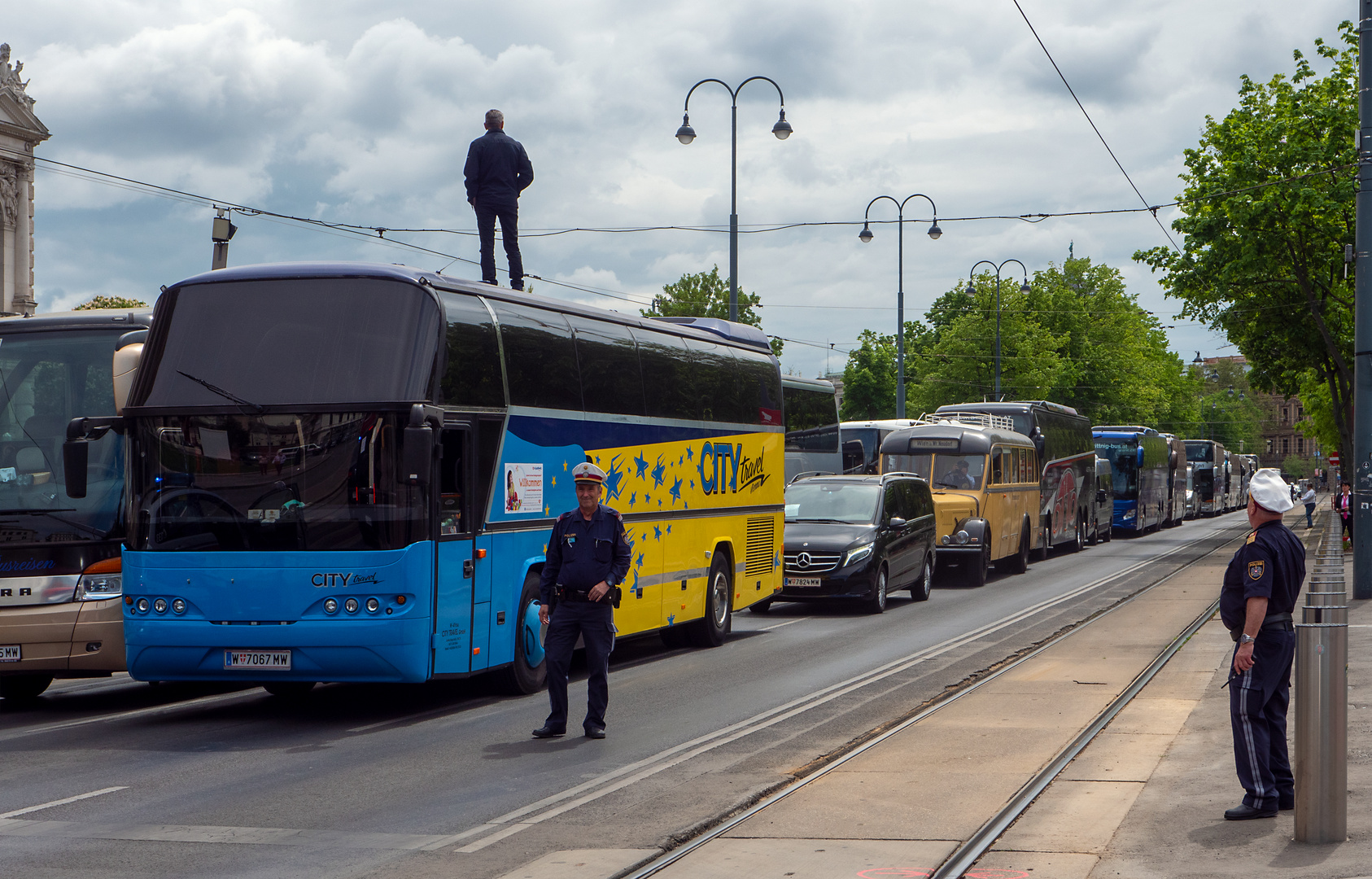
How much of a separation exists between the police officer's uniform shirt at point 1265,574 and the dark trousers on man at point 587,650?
4.26 m

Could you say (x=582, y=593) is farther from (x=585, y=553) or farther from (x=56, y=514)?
(x=56, y=514)

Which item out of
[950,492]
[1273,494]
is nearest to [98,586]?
[1273,494]

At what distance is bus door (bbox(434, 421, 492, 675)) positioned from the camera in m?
10.5

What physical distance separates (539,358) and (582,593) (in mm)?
2830

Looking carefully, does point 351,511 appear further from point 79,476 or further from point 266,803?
point 266,803

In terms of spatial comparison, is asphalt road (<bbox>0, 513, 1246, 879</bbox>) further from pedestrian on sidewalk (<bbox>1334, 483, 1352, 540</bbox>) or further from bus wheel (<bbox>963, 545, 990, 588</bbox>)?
pedestrian on sidewalk (<bbox>1334, 483, 1352, 540</bbox>)

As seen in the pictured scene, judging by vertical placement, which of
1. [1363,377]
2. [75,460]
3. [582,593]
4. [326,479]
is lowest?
[582,593]

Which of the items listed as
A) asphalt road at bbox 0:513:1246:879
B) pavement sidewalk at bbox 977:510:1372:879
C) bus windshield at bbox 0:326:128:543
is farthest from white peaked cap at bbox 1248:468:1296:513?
bus windshield at bbox 0:326:128:543

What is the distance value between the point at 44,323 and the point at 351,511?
3602 millimetres

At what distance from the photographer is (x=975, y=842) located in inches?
263

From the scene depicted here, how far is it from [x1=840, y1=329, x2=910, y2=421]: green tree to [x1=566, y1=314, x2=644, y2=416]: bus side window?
6950cm

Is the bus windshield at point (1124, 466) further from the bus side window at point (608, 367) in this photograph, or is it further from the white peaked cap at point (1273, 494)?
the white peaked cap at point (1273, 494)

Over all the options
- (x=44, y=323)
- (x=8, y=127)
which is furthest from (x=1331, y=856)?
(x=8, y=127)

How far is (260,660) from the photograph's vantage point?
10258 mm
